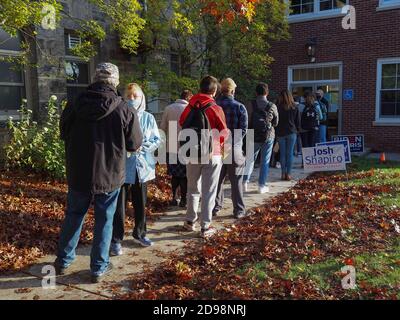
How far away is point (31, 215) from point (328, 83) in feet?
40.0

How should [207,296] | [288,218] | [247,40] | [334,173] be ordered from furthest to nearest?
1. [247,40]
2. [334,173]
3. [288,218]
4. [207,296]

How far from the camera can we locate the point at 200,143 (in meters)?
4.98

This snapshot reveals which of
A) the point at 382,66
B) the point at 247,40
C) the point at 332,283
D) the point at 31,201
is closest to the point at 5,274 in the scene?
the point at 31,201

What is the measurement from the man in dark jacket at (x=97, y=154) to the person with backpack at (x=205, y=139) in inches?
42.1

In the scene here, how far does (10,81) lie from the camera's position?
8.27 meters

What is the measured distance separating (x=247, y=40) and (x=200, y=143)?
23.8ft

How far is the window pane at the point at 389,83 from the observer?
1366cm

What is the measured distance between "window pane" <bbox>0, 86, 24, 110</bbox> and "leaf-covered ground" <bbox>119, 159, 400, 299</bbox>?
5.35m

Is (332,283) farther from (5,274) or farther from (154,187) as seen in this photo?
(154,187)

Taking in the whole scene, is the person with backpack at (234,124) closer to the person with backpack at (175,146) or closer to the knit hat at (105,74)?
the person with backpack at (175,146)

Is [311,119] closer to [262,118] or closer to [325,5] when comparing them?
[262,118]

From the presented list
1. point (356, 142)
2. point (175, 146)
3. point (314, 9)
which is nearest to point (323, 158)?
point (356, 142)

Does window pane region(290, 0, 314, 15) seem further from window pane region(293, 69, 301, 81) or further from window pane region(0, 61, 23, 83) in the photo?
window pane region(0, 61, 23, 83)

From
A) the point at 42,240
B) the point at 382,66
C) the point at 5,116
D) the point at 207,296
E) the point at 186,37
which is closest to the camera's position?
the point at 207,296
